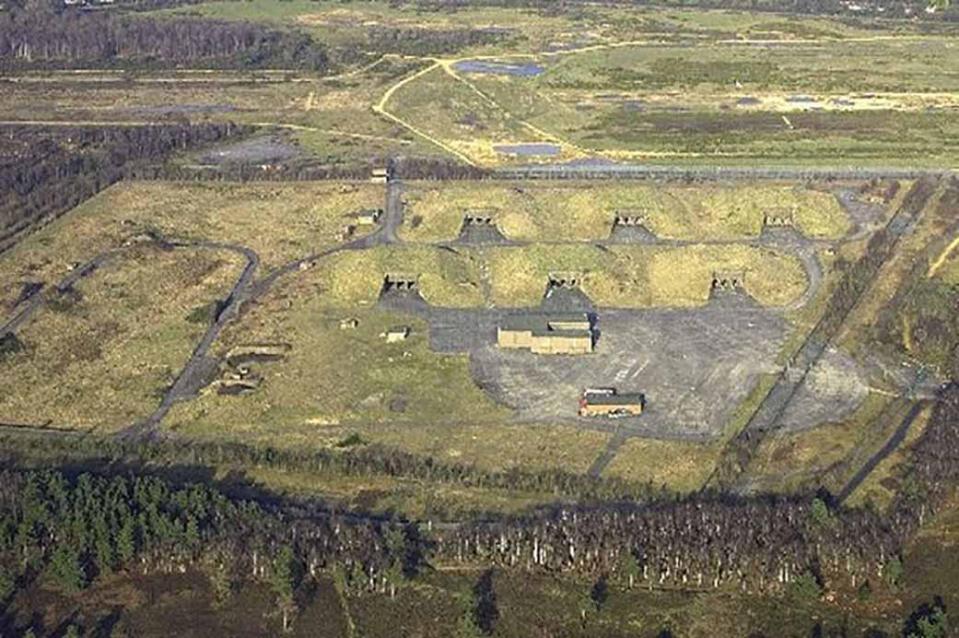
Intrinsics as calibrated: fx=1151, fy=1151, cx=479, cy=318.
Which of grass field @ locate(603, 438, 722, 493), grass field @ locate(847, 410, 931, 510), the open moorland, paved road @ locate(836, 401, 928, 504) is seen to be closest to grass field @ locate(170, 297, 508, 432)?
the open moorland

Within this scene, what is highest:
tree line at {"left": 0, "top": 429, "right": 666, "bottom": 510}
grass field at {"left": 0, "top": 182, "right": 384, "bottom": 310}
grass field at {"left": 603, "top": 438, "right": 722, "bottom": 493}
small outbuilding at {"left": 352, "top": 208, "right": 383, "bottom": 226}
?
small outbuilding at {"left": 352, "top": 208, "right": 383, "bottom": 226}

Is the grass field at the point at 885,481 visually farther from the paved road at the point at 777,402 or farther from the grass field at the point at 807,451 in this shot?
the paved road at the point at 777,402

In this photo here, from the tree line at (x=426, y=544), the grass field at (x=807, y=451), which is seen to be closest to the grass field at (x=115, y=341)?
the tree line at (x=426, y=544)

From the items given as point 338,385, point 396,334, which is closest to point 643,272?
point 396,334

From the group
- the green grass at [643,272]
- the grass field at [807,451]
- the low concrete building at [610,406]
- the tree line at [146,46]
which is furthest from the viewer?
the tree line at [146,46]

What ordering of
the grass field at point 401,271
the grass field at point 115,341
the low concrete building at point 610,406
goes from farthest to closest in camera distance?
the grass field at point 401,271
the grass field at point 115,341
the low concrete building at point 610,406

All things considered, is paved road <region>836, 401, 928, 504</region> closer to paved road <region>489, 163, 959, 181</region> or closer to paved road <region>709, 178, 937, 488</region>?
paved road <region>709, 178, 937, 488</region>
